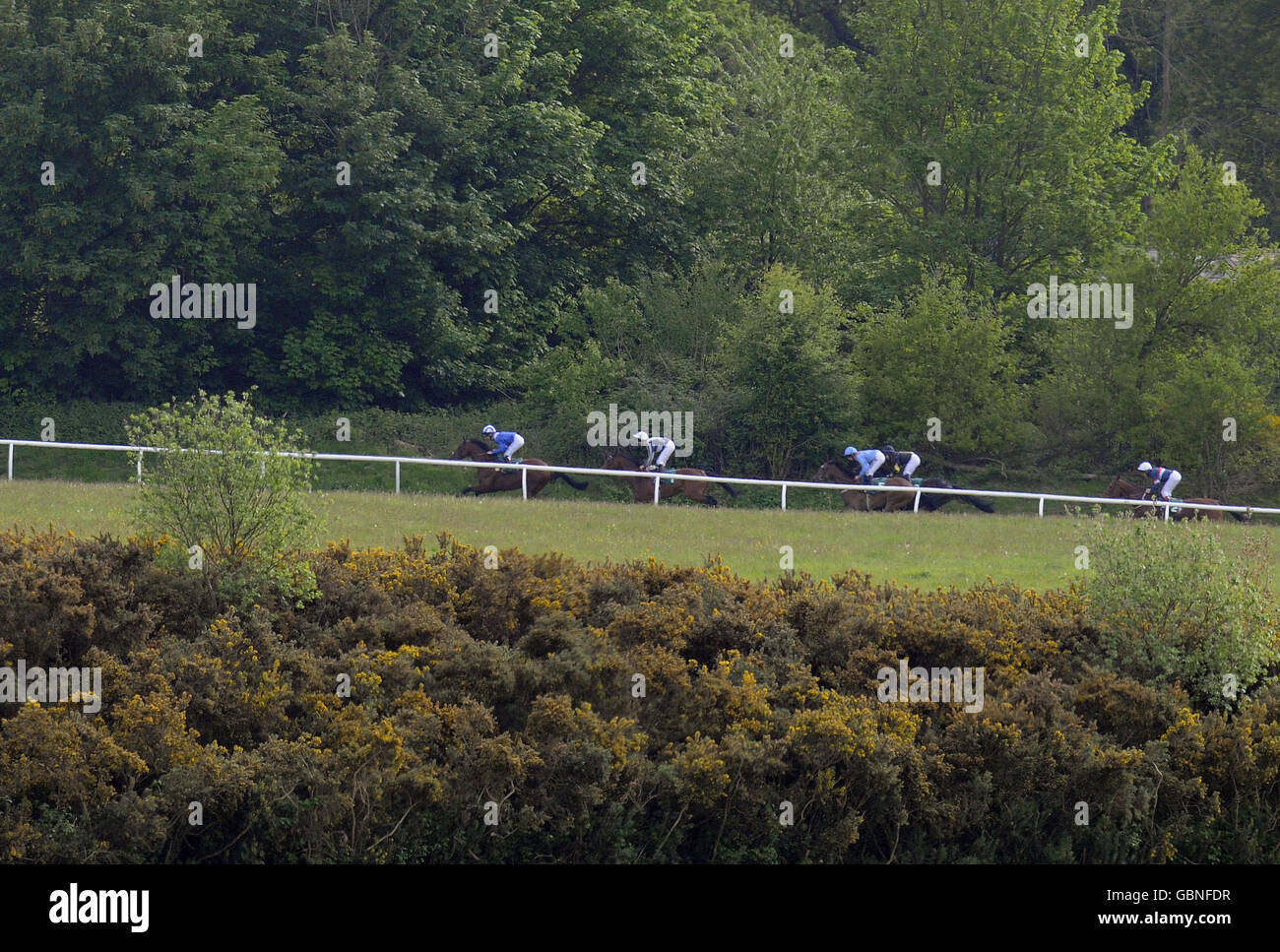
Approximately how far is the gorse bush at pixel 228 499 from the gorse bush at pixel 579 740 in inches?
14.0

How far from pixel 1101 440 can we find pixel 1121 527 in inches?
1019

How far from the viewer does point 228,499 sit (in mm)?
12641

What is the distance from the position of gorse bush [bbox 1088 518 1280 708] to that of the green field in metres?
3.97

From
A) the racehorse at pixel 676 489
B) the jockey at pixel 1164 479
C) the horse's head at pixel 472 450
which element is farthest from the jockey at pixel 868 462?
the horse's head at pixel 472 450

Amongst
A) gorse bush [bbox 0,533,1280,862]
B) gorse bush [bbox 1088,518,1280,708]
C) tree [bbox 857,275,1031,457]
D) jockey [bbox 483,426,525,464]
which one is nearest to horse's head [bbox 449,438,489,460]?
jockey [bbox 483,426,525,464]

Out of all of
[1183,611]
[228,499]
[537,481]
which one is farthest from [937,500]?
[228,499]

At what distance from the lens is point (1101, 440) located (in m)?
37.6

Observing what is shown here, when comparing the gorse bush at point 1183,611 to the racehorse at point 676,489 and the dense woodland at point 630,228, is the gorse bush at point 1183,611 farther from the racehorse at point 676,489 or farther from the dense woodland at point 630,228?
the dense woodland at point 630,228

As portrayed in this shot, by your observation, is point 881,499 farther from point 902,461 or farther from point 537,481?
point 537,481

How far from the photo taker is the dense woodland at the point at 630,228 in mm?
35938

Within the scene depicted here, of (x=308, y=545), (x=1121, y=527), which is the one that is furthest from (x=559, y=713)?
(x=1121, y=527)

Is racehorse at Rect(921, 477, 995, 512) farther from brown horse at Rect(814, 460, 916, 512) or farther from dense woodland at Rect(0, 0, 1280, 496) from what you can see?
dense woodland at Rect(0, 0, 1280, 496)

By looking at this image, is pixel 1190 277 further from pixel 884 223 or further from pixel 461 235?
pixel 461 235
